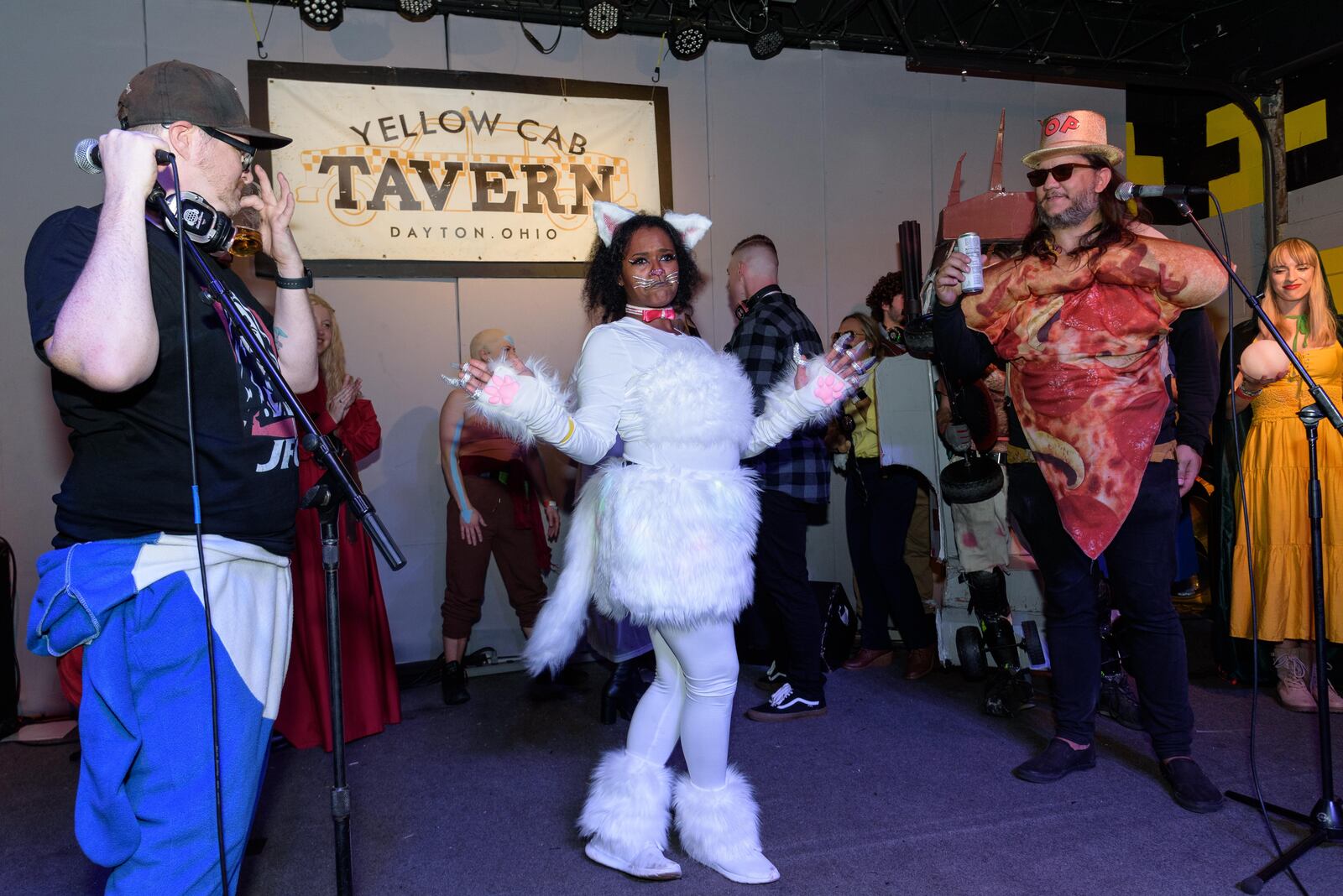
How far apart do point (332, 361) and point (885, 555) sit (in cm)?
271

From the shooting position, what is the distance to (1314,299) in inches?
140

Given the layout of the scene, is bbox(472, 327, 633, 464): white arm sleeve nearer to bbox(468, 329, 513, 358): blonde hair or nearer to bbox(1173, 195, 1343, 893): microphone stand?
bbox(1173, 195, 1343, 893): microphone stand

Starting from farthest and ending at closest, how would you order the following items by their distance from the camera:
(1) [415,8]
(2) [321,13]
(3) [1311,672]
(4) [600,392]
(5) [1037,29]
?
1. (5) [1037,29]
2. (1) [415,8]
3. (2) [321,13]
4. (3) [1311,672]
5. (4) [600,392]

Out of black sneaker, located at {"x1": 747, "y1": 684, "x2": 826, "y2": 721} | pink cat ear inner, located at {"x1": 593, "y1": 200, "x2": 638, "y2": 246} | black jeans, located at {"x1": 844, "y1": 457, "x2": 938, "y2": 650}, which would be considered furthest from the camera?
black jeans, located at {"x1": 844, "y1": 457, "x2": 938, "y2": 650}

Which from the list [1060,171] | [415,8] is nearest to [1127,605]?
[1060,171]

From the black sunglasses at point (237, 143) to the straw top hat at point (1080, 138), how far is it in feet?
7.03

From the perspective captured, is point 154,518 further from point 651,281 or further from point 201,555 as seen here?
point 651,281

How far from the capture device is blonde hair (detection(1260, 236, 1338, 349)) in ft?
11.6

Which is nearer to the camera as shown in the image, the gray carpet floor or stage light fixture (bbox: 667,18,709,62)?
the gray carpet floor

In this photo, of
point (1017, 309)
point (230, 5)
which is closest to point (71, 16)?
point (230, 5)

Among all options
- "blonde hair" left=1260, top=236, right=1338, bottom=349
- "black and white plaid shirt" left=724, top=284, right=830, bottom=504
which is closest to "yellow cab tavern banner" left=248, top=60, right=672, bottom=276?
"black and white plaid shirt" left=724, top=284, right=830, bottom=504

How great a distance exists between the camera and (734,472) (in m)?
2.28

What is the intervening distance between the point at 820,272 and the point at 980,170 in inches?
53.6

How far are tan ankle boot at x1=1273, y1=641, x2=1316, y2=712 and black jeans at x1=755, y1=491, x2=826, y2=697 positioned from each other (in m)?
1.81
